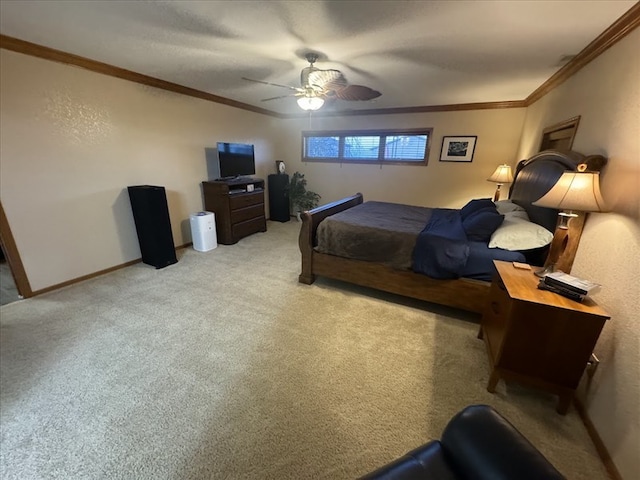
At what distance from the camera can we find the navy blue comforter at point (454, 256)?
2242mm

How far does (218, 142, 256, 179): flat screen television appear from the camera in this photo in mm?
4227

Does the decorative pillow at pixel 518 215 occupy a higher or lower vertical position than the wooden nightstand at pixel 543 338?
higher

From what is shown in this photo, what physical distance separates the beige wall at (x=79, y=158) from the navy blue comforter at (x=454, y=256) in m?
3.46

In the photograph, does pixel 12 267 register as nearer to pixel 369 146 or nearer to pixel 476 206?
pixel 476 206

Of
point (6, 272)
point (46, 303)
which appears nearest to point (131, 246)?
point (46, 303)

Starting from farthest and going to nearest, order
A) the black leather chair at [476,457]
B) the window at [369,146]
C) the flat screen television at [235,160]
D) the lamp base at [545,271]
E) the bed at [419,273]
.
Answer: the window at [369,146], the flat screen television at [235,160], the bed at [419,273], the lamp base at [545,271], the black leather chair at [476,457]

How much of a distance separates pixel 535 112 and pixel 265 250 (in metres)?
4.18

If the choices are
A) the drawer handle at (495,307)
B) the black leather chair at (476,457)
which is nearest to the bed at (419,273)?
the drawer handle at (495,307)

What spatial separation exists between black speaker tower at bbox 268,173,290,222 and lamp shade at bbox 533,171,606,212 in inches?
184

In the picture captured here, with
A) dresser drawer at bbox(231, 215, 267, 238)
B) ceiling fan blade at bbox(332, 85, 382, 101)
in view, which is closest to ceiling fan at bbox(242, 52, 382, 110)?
ceiling fan blade at bbox(332, 85, 382, 101)

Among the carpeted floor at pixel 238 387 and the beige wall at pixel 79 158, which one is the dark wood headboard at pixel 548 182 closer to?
the carpeted floor at pixel 238 387

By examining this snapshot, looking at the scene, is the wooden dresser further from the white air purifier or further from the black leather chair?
the black leather chair

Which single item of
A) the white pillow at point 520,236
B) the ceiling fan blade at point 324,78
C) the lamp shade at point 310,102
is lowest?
the white pillow at point 520,236

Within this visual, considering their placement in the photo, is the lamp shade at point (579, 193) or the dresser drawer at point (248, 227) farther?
the dresser drawer at point (248, 227)
